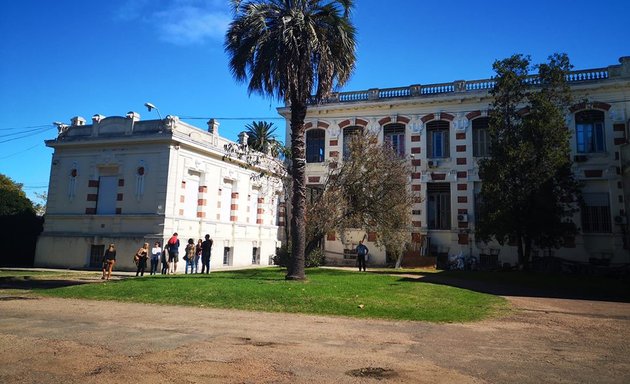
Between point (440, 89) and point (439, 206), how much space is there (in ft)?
24.7

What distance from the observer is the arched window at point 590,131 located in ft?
85.3

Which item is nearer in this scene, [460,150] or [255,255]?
[460,150]

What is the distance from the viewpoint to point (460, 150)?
28469 mm

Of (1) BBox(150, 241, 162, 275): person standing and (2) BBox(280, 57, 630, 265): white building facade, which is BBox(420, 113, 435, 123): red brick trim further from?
(1) BBox(150, 241, 162, 275): person standing

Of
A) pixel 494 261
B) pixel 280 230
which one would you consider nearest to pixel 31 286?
pixel 280 230

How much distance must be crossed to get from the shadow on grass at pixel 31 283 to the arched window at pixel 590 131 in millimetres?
26742

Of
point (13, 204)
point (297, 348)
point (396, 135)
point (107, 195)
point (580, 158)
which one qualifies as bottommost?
point (297, 348)

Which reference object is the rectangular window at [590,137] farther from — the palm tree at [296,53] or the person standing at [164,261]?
the person standing at [164,261]

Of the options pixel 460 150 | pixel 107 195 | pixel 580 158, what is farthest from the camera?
pixel 460 150

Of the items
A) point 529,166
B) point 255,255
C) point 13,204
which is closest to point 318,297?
point 529,166

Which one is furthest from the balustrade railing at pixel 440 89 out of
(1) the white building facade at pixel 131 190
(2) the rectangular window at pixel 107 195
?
(2) the rectangular window at pixel 107 195

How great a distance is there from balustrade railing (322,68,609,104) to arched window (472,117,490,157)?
1994mm

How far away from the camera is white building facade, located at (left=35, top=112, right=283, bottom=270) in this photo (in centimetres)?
2548

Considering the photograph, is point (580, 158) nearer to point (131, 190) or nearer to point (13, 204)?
point (131, 190)
